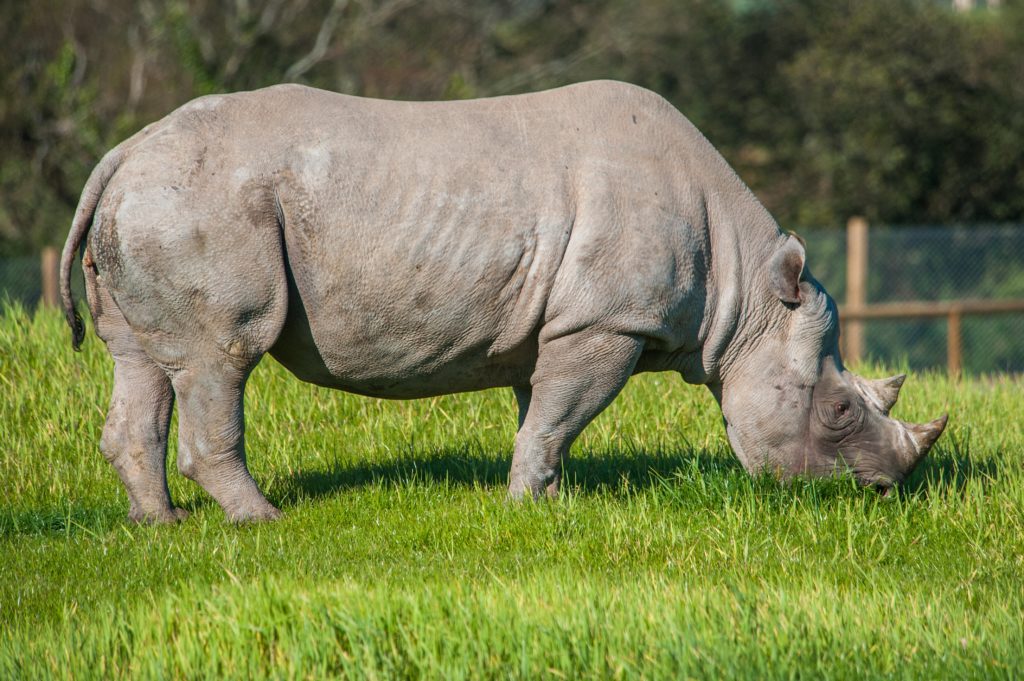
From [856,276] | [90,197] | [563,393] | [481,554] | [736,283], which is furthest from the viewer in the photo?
[856,276]

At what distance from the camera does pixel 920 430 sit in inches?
244

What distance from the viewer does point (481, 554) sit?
17.4ft

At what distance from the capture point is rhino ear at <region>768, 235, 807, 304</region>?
612 centimetres

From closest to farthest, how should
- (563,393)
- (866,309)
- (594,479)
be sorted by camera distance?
1. (563,393)
2. (594,479)
3. (866,309)

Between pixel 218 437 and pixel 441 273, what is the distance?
1.25 metres

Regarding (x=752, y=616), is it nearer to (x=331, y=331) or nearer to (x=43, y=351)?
(x=331, y=331)

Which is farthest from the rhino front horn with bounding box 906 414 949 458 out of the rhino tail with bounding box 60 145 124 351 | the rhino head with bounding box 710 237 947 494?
the rhino tail with bounding box 60 145 124 351

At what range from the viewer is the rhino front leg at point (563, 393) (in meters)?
5.74

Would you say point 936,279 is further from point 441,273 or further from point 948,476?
point 441,273

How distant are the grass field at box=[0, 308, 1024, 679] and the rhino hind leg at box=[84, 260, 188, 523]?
27cm

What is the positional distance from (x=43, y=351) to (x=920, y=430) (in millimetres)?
5585

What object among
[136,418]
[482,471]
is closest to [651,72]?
[482,471]

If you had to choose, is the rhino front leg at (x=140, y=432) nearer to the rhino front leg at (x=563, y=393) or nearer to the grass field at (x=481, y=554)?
the grass field at (x=481, y=554)

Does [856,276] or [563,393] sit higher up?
[563,393]
